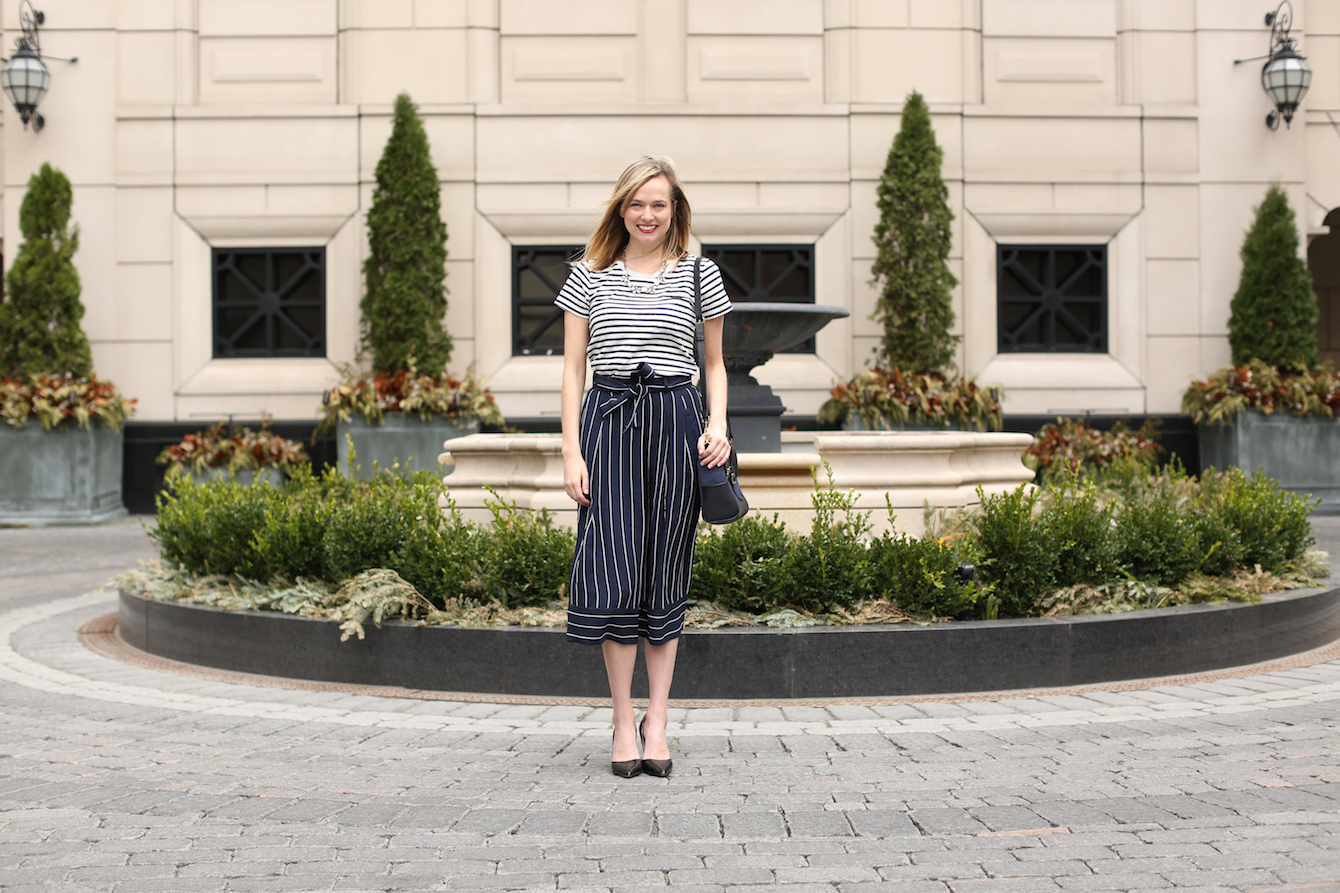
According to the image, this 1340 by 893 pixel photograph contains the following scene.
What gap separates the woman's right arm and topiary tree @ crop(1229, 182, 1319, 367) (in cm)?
1257

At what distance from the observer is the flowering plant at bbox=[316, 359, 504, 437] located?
1368 centimetres

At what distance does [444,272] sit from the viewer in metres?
14.2

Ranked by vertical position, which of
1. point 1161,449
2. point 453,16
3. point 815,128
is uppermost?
point 453,16

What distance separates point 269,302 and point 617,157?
4.78 metres

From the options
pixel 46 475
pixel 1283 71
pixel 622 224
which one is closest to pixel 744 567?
pixel 622 224

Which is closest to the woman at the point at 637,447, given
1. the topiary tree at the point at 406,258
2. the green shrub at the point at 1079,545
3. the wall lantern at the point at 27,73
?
the green shrub at the point at 1079,545

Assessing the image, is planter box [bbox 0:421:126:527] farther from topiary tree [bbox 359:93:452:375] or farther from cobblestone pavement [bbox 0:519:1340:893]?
cobblestone pavement [bbox 0:519:1340:893]

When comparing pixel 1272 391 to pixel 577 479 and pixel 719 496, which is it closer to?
pixel 719 496

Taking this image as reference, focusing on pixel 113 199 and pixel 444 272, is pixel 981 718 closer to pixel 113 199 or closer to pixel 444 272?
pixel 444 272

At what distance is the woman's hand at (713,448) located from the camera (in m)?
3.91

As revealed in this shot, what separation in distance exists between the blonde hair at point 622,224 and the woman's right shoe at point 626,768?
1.72 m

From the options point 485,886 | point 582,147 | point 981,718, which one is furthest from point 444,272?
point 485,886

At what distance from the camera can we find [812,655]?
5016 millimetres

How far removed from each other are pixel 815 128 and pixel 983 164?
7.16 feet
